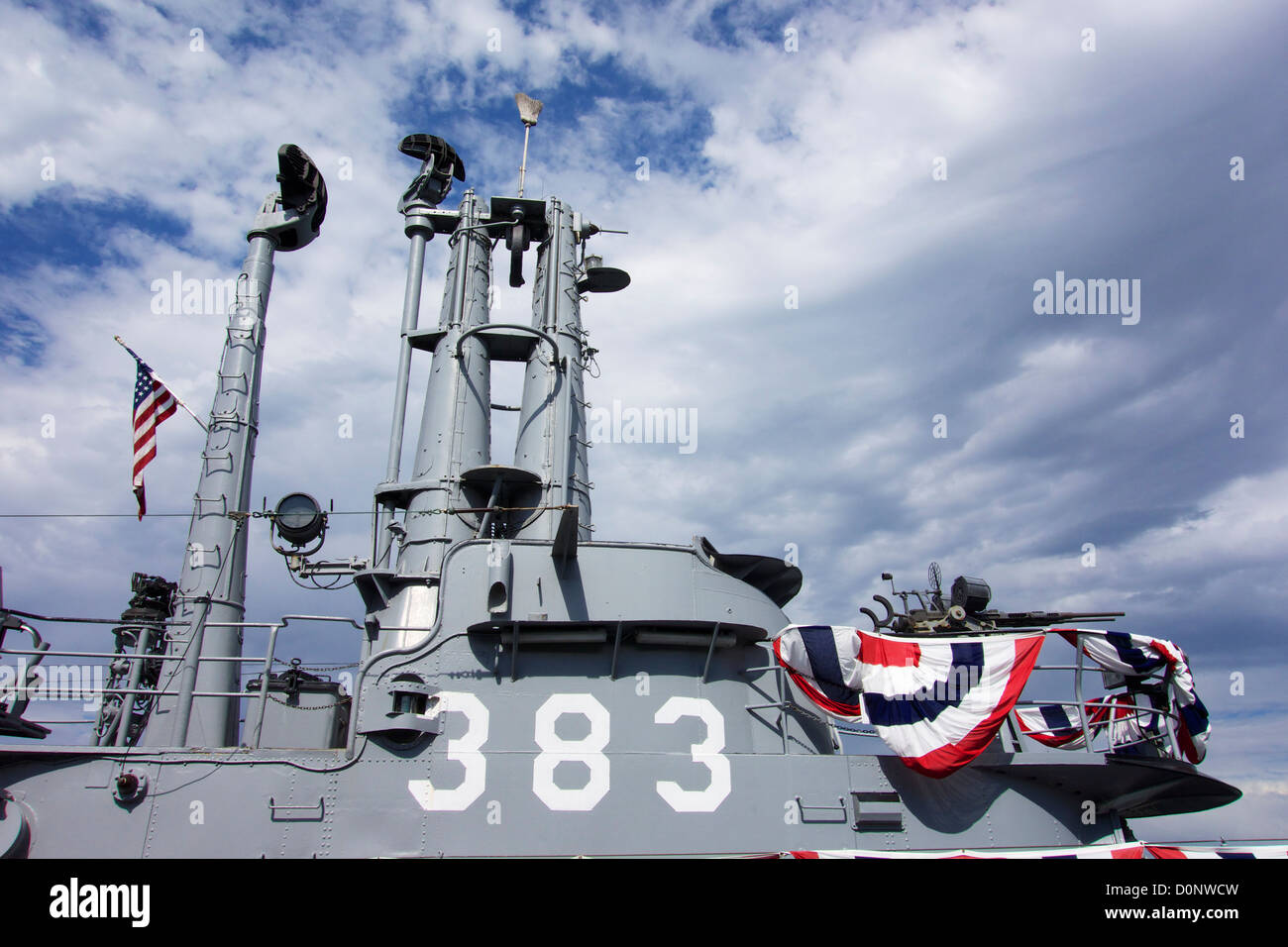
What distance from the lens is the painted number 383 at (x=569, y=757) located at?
9.20 meters

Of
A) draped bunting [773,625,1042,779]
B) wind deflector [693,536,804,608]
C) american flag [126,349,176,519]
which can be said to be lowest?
draped bunting [773,625,1042,779]

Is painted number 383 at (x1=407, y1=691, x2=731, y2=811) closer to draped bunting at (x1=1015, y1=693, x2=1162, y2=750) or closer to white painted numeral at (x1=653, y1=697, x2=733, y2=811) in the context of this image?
white painted numeral at (x1=653, y1=697, x2=733, y2=811)

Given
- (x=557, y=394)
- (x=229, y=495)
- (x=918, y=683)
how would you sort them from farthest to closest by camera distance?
(x=557, y=394) < (x=229, y=495) < (x=918, y=683)

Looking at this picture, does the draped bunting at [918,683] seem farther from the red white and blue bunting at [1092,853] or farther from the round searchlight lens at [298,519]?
the round searchlight lens at [298,519]

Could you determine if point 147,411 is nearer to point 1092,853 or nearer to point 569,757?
point 569,757

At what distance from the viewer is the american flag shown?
47.7 feet

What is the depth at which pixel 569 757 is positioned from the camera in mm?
9430

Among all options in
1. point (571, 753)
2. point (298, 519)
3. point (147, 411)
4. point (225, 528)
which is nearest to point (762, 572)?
point (571, 753)

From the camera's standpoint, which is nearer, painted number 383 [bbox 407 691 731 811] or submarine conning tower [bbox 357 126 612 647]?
painted number 383 [bbox 407 691 731 811]

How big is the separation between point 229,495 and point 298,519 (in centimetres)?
153

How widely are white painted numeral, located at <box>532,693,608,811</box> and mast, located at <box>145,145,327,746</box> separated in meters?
4.99

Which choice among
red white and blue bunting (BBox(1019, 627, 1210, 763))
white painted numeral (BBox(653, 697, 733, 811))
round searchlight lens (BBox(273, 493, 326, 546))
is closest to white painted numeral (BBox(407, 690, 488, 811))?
white painted numeral (BBox(653, 697, 733, 811))

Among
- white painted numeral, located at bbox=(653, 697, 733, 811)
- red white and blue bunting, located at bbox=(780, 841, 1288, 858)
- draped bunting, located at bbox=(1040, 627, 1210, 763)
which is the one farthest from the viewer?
draped bunting, located at bbox=(1040, 627, 1210, 763)
